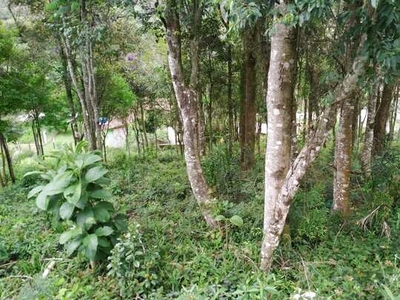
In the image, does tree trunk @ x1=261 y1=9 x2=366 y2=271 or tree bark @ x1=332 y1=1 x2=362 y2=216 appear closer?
tree trunk @ x1=261 y1=9 x2=366 y2=271

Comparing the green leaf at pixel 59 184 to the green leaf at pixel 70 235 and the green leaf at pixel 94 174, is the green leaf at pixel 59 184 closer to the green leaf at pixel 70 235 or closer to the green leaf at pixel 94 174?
the green leaf at pixel 94 174

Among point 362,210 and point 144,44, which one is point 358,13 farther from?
point 144,44

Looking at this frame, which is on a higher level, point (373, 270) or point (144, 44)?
point (144, 44)

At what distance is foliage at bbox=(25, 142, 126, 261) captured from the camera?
2.74m

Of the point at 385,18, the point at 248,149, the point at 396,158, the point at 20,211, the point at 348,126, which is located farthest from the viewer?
the point at 248,149

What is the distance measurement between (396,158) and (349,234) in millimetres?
1950

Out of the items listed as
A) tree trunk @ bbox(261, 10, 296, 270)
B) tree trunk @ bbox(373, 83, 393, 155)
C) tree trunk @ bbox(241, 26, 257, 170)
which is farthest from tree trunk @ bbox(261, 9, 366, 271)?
tree trunk @ bbox(373, 83, 393, 155)

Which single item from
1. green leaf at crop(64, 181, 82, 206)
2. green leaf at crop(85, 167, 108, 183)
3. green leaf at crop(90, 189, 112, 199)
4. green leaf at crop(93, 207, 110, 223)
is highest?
green leaf at crop(85, 167, 108, 183)

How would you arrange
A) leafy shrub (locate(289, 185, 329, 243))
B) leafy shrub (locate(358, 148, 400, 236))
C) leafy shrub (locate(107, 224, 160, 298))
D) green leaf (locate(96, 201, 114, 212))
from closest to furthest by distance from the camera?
1. leafy shrub (locate(107, 224, 160, 298))
2. green leaf (locate(96, 201, 114, 212))
3. leafy shrub (locate(289, 185, 329, 243))
4. leafy shrub (locate(358, 148, 400, 236))

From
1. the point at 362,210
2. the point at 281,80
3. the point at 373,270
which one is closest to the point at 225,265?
the point at 373,270

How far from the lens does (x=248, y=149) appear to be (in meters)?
5.96

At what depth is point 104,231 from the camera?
288 centimetres

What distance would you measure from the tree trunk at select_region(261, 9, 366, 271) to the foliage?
1505 millimetres

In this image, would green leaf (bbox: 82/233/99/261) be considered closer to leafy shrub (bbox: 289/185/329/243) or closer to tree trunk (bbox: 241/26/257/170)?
leafy shrub (bbox: 289/185/329/243)
